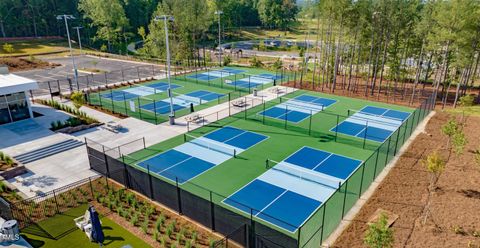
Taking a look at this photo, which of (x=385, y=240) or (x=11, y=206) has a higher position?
(x=385, y=240)

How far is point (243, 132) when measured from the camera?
25438 mm

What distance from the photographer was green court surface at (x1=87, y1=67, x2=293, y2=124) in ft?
101

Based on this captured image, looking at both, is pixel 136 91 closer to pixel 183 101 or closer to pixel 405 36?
pixel 183 101

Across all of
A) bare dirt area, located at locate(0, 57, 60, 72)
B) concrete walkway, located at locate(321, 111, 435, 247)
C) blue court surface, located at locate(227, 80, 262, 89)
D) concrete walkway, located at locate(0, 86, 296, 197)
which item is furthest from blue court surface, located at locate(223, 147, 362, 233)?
bare dirt area, located at locate(0, 57, 60, 72)

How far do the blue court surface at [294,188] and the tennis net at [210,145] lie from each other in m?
3.60

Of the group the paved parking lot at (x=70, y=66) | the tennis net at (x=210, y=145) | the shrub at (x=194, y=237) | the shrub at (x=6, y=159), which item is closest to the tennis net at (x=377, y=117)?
the tennis net at (x=210, y=145)

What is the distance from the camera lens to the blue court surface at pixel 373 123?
25.2 metres

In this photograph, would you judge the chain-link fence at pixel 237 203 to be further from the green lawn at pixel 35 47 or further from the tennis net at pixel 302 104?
the green lawn at pixel 35 47

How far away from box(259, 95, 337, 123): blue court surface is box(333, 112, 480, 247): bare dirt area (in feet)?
31.8

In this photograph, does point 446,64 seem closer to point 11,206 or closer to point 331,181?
point 331,181

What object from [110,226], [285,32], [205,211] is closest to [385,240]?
[205,211]

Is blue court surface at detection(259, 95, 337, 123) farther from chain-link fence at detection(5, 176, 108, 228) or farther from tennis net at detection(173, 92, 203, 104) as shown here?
chain-link fence at detection(5, 176, 108, 228)

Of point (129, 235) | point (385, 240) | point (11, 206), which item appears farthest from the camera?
point (11, 206)

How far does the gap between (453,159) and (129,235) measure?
19.3 meters
